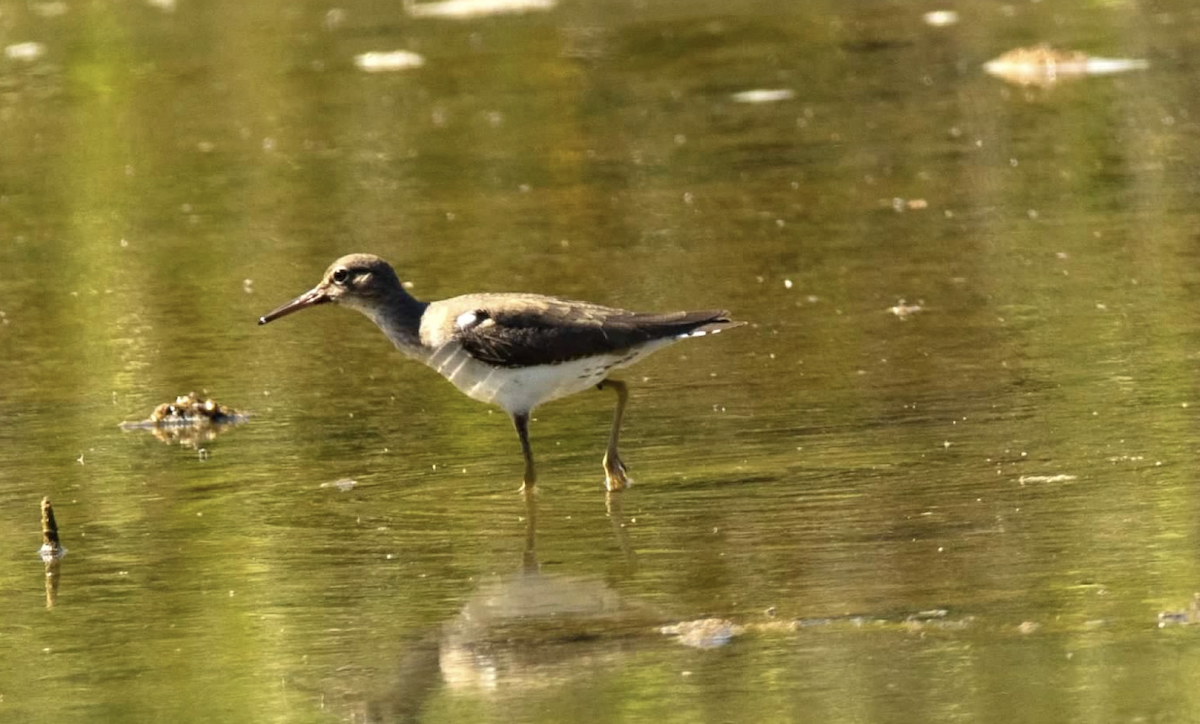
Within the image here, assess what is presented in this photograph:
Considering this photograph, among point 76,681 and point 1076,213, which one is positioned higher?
point 76,681

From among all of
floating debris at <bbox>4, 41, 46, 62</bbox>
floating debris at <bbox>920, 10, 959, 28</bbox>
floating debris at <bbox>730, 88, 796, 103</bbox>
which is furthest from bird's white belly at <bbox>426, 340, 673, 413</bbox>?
floating debris at <bbox>4, 41, 46, 62</bbox>

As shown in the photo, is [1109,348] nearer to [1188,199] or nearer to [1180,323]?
[1180,323]

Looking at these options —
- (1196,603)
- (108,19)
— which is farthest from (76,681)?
(108,19)

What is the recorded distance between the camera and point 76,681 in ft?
19.3

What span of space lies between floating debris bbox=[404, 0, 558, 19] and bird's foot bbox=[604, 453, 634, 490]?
39.7 ft

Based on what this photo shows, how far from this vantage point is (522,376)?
8.02 metres

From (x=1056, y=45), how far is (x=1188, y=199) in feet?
16.2

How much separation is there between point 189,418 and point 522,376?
1.49 meters

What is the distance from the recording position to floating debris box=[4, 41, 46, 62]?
1881cm

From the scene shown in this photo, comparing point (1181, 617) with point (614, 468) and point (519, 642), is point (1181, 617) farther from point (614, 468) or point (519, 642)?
point (614, 468)

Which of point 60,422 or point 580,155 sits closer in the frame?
point 60,422

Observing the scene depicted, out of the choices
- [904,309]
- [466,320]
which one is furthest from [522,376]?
[904,309]

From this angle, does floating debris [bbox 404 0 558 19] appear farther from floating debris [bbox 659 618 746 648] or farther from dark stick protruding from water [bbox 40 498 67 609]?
floating debris [bbox 659 618 746 648]

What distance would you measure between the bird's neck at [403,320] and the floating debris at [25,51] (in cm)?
1118
